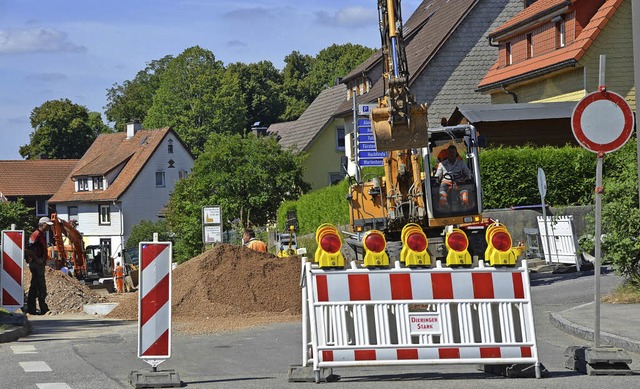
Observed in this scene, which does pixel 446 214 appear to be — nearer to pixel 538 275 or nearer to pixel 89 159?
pixel 538 275

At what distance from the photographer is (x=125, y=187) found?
91938mm

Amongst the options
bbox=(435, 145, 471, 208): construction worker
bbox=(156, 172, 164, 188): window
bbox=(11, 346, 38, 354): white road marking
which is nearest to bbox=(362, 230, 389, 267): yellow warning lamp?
bbox=(11, 346, 38, 354): white road marking

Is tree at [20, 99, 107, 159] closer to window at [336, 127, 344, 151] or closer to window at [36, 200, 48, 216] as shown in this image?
window at [36, 200, 48, 216]

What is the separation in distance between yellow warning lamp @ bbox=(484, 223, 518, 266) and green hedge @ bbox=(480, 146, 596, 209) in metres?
23.3

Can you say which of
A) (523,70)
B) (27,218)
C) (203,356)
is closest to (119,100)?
(27,218)

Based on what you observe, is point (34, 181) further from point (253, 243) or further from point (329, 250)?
point (329, 250)

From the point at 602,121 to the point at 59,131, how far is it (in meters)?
112

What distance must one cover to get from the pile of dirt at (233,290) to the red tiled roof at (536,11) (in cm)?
2060

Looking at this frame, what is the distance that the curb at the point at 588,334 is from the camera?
1320 centimetres

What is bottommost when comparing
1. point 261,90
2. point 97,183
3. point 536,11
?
point 536,11

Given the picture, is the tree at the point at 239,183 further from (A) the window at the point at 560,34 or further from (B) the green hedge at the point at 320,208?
(A) the window at the point at 560,34

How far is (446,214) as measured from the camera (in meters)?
22.1

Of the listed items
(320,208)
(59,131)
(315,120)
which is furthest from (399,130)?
(59,131)

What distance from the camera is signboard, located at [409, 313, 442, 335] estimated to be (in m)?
10.8
